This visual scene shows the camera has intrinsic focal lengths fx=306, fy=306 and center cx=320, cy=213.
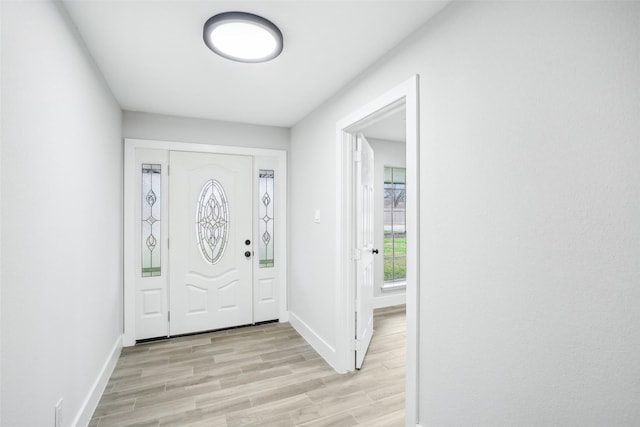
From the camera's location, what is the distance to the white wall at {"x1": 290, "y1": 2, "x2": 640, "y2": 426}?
3.15ft

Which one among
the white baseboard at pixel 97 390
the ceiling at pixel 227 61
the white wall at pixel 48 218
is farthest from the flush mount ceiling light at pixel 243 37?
the white baseboard at pixel 97 390

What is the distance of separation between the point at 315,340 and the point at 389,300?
179 centimetres

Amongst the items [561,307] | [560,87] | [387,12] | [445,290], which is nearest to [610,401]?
[561,307]

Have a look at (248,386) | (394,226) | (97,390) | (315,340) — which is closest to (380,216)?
(394,226)

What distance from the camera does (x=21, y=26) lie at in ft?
3.85

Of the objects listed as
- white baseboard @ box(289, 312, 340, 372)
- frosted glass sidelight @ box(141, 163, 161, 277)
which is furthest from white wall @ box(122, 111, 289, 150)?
white baseboard @ box(289, 312, 340, 372)

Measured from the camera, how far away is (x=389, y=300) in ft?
14.8

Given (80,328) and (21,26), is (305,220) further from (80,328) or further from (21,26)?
(21,26)

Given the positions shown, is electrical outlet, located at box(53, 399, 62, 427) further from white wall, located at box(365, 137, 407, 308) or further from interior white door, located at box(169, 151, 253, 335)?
white wall, located at box(365, 137, 407, 308)

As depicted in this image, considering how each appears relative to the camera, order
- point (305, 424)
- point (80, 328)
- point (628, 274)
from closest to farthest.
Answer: point (628, 274), point (80, 328), point (305, 424)

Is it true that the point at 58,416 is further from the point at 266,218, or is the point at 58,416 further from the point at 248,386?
the point at 266,218

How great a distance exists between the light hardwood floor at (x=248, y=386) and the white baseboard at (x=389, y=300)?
105cm

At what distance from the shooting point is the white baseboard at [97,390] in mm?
1866

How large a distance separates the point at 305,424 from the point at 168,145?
2950 millimetres
